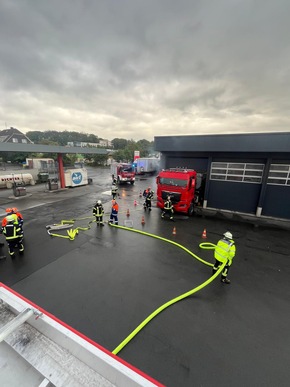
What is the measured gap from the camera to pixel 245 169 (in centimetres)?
1264

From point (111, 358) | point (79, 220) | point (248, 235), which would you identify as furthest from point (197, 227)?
point (111, 358)

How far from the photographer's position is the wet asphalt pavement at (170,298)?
357cm

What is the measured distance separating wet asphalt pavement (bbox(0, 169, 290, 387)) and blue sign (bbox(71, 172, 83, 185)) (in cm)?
1274

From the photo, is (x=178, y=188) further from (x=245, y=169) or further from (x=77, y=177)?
A: (x=77, y=177)

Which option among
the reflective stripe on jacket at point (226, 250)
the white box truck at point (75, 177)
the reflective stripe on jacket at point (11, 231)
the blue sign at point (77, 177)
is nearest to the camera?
the reflective stripe on jacket at point (226, 250)

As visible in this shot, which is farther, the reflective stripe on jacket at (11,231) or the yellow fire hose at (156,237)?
the reflective stripe on jacket at (11,231)

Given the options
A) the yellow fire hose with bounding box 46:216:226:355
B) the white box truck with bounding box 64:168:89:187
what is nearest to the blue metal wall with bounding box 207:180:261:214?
the yellow fire hose with bounding box 46:216:226:355

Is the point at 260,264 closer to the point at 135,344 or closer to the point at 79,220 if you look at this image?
the point at 135,344

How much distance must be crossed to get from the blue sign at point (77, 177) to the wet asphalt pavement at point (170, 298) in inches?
502

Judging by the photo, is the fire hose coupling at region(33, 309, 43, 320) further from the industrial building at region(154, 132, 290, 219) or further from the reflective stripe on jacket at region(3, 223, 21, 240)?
the industrial building at region(154, 132, 290, 219)

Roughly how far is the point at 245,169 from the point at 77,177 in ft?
60.3

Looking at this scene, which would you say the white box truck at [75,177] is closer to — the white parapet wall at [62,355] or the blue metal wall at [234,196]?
the blue metal wall at [234,196]

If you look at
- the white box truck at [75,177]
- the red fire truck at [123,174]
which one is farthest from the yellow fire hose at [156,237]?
the red fire truck at [123,174]

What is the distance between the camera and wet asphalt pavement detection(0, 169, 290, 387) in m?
3.57
